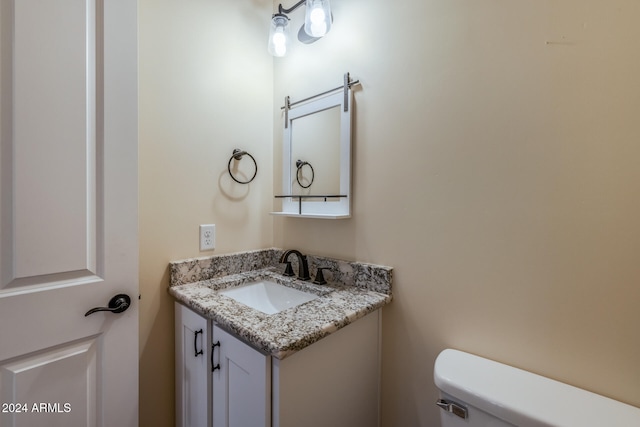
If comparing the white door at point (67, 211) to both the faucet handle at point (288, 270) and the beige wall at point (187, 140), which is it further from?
the faucet handle at point (288, 270)

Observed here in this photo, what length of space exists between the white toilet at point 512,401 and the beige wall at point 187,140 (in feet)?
A: 3.62

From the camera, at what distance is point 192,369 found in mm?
1061

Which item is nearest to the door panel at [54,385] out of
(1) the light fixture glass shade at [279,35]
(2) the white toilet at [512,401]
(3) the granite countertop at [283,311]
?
(3) the granite countertop at [283,311]

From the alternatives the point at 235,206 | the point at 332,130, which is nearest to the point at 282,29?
the point at 332,130

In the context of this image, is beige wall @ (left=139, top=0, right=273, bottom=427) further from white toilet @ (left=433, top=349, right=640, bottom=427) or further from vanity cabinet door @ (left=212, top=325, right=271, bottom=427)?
white toilet @ (left=433, top=349, right=640, bottom=427)

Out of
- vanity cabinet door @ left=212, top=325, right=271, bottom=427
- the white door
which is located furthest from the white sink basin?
the white door

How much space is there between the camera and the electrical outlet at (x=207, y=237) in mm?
1271

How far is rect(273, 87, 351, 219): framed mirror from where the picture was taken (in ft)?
3.96

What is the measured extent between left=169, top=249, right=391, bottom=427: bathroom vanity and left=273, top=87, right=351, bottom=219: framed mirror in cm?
30

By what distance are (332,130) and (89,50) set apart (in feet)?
2.96

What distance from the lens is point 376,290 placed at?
1112mm

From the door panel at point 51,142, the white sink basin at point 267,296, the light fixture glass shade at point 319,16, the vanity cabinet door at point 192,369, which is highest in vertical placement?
the light fixture glass shade at point 319,16

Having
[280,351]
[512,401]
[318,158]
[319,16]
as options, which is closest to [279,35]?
[319,16]

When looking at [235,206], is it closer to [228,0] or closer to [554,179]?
[228,0]
